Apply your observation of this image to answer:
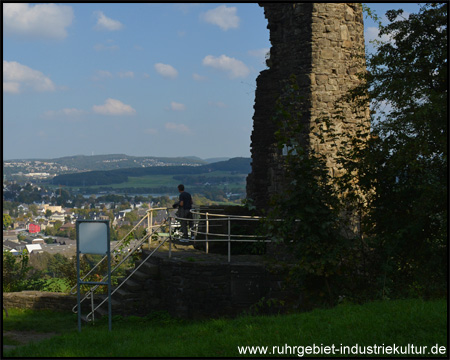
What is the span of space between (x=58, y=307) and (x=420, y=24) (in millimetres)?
10846

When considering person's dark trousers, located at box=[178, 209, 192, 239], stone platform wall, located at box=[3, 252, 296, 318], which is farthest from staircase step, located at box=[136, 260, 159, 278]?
person's dark trousers, located at box=[178, 209, 192, 239]

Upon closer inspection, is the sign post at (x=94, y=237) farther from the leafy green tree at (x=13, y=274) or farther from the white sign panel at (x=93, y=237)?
the leafy green tree at (x=13, y=274)

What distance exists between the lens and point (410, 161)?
9938mm

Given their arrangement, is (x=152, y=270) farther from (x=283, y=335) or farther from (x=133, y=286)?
(x=283, y=335)

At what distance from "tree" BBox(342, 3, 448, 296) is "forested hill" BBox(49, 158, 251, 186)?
123 meters

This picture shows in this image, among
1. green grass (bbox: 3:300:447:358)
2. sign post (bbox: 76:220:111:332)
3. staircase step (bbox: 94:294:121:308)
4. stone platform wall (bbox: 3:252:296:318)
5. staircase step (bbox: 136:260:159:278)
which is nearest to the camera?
green grass (bbox: 3:300:447:358)

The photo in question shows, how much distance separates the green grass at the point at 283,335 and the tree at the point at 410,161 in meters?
1.14

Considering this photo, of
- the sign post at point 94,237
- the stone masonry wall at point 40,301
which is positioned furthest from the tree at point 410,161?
the stone masonry wall at point 40,301

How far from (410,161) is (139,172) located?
528 feet

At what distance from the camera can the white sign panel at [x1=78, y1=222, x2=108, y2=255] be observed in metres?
9.95

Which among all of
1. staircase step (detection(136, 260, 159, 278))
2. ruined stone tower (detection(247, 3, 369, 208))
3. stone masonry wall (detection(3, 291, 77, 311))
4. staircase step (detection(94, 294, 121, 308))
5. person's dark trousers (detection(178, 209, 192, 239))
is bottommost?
stone masonry wall (detection(3, 291, 77, 311))

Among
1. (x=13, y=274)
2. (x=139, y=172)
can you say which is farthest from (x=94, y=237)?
(x=139, y=172)

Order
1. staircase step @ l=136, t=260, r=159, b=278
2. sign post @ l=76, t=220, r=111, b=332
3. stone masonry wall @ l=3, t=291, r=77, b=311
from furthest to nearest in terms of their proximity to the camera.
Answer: stone masonry wall @ l=3, t=291, r=77, b=311, staircase step @ l=136, t=260, r=159, b=278, sign post @ l=76, t=220, r=111, b=332

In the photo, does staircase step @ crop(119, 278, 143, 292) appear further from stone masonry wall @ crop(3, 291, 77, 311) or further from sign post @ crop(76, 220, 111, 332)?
sign post @ crop(76, 220, 111, 332)
